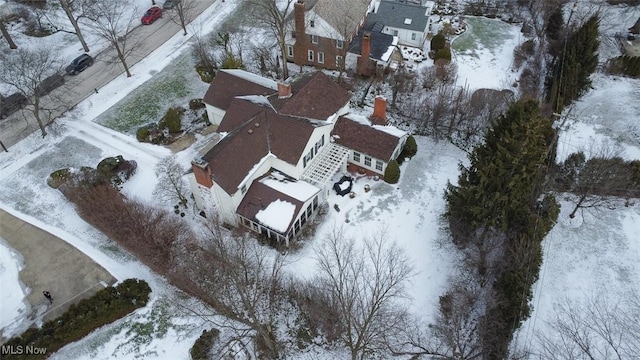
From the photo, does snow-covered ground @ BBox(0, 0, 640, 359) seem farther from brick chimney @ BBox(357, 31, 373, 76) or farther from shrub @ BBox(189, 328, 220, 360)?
brick chimney @ BBox(357, 31, 373, 76)

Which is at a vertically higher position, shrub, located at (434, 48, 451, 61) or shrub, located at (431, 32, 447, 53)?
shrub, located at (431, 32, 447, 53)

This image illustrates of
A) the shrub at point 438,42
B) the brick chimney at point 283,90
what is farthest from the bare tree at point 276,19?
the shrub at point 438,42

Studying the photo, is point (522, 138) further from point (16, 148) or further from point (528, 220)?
point (16, 148)

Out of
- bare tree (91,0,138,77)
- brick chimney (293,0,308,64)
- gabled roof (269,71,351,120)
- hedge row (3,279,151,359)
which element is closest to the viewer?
hedge row (3,279,151,359)

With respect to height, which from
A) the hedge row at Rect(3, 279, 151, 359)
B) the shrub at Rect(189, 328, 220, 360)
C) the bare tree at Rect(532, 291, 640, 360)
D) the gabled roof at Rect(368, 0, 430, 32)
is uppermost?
the gabled roof at Rect(368, 0, 430, 32)

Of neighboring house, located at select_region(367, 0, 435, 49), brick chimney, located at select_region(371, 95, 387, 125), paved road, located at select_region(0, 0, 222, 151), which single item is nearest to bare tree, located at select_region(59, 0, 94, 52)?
paved road, located at select_region(0, 0, 222, 151)

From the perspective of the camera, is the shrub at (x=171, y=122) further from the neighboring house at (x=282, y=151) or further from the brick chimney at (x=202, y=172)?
the brick chimney at (x=202, y=172)

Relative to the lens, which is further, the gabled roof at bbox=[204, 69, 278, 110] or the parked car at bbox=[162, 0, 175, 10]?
the parked car at bbox=[162, 0, 175, 10]

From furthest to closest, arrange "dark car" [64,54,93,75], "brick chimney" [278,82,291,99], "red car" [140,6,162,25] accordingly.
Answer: "red car" [140,6,162,25] < "dark car" [64,54,93,75] < "brick chimney" [278,82,291,99]
